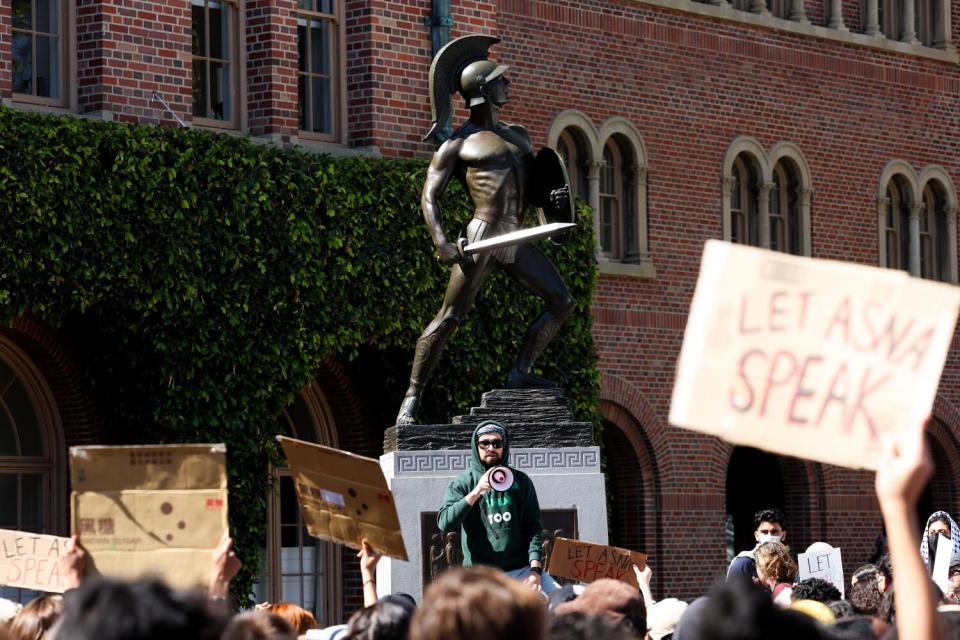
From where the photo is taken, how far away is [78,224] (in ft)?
57.5

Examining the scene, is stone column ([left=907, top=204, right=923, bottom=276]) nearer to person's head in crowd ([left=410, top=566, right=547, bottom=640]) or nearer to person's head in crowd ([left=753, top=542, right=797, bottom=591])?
person's head in crowd ([left=753, top=542, right=797, bottom=591])

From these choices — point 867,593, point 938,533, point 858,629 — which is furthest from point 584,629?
point 938,533

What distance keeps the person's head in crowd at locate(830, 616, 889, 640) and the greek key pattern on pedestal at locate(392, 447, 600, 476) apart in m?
8.81

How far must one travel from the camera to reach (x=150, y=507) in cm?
684

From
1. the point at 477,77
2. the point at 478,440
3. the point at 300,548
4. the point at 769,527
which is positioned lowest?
the point at 300,548

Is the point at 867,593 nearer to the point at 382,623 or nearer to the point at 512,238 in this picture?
the point at 512,238

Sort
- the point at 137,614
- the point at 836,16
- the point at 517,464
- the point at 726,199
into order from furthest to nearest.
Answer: the point at 836,16 → the point at 726,199 → the point at 517,464 → the point at 137,614

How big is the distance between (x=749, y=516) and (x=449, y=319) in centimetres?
1363

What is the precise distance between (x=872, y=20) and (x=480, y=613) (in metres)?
24.1

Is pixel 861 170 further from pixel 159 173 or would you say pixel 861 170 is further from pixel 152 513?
pixel 152 513

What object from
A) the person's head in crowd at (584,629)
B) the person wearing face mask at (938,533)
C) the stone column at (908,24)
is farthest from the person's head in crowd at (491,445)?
the stone column at (908,24)

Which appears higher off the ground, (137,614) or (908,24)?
(908,24)

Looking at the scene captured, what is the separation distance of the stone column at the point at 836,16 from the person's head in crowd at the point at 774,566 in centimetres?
1665

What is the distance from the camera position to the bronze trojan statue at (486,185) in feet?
46.2
